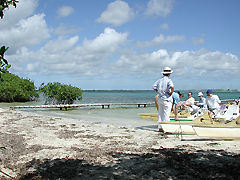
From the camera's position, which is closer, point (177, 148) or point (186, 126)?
point (177, 148)

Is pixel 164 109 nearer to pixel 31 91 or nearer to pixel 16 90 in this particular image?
pixel 16 90

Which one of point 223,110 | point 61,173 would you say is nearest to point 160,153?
point 61,173

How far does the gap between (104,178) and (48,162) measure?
1740 millimetres

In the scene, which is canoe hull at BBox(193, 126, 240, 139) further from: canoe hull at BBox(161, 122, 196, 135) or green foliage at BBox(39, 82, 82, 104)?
green foliage at BBox(39, 82, 82, 104)

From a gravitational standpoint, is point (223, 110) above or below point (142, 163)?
above

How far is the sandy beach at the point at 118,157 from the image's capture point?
16.8ft

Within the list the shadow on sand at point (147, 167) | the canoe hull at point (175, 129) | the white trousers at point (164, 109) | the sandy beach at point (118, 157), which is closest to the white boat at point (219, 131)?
the sandy beach at point (118, 157)

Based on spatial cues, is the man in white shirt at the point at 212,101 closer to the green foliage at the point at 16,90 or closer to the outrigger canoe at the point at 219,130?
the outrigger canoe at the point at 219,130

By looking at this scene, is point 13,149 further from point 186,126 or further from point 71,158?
point 186,126

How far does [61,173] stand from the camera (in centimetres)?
516

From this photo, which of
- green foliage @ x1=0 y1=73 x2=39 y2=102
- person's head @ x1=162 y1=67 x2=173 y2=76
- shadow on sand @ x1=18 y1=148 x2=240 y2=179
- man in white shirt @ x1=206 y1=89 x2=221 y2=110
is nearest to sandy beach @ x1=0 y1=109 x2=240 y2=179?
shadow on sand @ x1=18 y1=148 x2=240 y2=179

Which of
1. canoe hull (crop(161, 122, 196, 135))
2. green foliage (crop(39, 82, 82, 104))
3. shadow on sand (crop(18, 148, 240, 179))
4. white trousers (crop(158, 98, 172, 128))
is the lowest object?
shadow on sand (crop(18, 148, 240, 179))

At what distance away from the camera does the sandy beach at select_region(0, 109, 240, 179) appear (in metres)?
5.12

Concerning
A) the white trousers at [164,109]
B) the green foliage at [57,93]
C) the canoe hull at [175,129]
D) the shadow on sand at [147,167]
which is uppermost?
the green foliage at [57,93]
